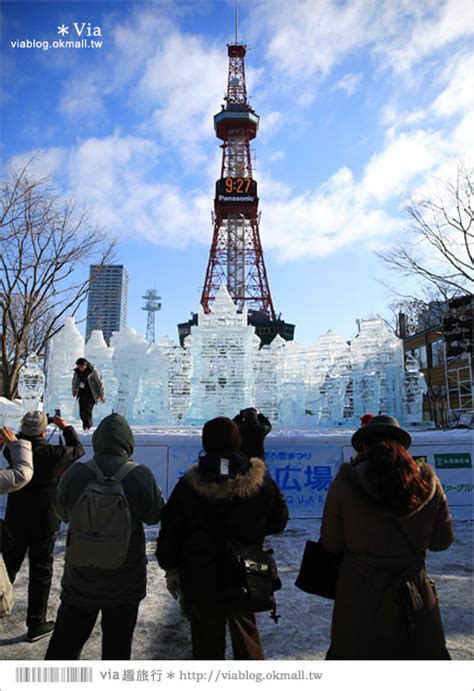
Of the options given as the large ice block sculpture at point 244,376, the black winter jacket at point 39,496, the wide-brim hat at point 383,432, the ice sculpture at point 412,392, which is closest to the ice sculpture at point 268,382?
the large ice block sculpture at point 244,376

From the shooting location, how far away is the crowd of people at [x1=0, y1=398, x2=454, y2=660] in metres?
1.95

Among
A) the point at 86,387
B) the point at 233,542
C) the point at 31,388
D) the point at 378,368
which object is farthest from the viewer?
the point at 378,368

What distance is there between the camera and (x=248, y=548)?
7.41 ft

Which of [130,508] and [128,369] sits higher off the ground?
[128,369]

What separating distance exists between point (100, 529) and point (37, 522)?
4.09ft

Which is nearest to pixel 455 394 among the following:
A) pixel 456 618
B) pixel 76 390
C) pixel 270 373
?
pixel 270 373

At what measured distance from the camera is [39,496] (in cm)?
324

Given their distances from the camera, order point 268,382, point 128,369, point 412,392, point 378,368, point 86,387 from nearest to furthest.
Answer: point 86,387, point 128,369, point 412,392, point 378,368, point 268,382

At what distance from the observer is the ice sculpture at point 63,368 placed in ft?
40.7

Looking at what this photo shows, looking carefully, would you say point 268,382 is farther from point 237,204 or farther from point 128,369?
point 237,204

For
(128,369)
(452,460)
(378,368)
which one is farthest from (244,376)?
(452,460)

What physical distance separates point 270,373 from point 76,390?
698cm

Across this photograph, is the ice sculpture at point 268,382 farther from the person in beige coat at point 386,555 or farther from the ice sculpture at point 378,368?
the person in beige coat at point 386,555
